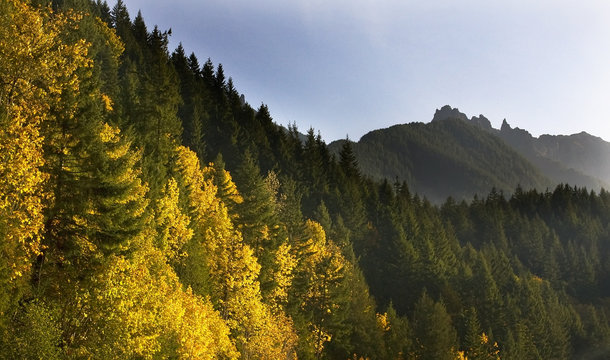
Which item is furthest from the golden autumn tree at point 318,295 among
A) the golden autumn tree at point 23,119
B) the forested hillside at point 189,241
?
the golden autumn tree at point 23,119

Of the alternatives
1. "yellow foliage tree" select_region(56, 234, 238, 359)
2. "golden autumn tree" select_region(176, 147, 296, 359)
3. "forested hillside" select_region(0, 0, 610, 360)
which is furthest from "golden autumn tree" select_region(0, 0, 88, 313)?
"golden autumn tree" select_region(176, 147, 296, 359)

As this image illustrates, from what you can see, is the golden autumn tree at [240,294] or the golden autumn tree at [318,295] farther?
the golden autumn tree at [318,295]

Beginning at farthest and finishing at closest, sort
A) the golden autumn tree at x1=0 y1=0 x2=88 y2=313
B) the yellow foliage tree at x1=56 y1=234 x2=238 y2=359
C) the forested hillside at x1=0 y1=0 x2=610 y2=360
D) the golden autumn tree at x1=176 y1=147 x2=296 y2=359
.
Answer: the golden autumn tree at x1=176 y1=147 x2=296 y2=359, the yellow foliage tree at x1=56 y1=234 x2=238 y2=359, the forested hillside at x1=0 y1=0 x2=610 y2=360, the golden autumn tree at x1=0 y1=0 x2=88 y2=313

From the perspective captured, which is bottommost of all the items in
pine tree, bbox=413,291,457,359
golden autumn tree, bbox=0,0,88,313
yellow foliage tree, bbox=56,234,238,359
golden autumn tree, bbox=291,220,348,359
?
pine tree, bbox=413,291,457,359

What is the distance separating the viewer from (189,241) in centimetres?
3816

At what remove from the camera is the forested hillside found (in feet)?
→ 60.8

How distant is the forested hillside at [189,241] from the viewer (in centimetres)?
1855

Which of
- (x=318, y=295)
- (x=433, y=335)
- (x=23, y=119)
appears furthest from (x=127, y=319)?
(x=433, y=335)

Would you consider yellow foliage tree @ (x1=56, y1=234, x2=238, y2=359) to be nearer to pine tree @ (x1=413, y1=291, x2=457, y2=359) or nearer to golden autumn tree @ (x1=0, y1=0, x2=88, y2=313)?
golden autumn tree @ (x1=0, y1=0, x2=88, y2=313)

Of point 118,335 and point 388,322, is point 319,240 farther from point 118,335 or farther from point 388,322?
point 118,335

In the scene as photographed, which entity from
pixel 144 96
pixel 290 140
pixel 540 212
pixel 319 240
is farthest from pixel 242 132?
pixel 540 212

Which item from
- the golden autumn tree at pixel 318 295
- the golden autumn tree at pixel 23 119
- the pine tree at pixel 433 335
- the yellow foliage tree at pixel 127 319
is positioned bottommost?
the pine tree at pixel 433 335

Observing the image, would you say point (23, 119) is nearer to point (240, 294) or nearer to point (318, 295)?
point (240, 294)

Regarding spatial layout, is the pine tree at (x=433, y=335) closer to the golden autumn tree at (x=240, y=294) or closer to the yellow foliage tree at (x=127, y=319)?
the golden autumn tree at (x=240, y=294)
